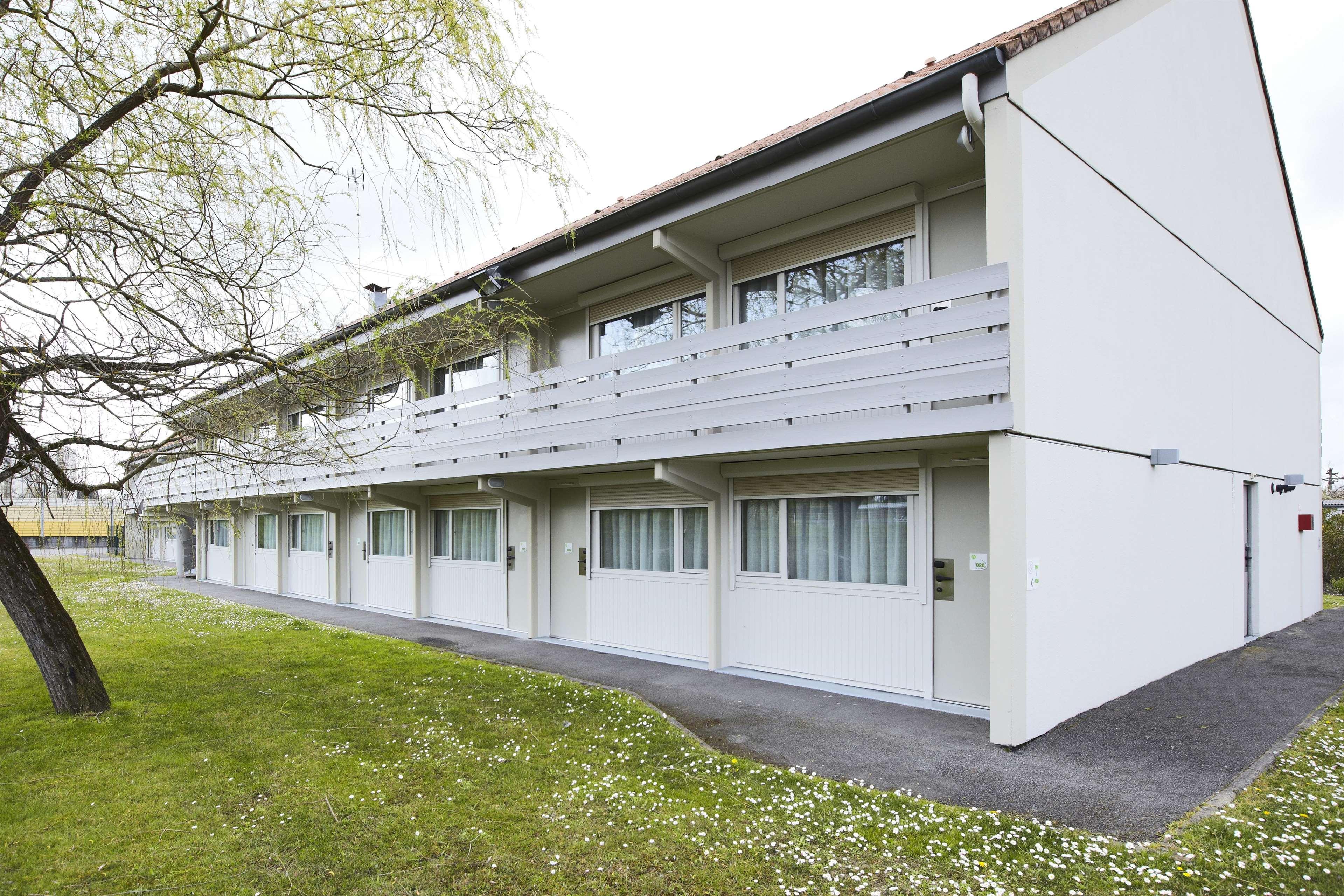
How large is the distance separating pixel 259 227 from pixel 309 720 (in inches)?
180

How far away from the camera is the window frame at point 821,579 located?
25.5 feet

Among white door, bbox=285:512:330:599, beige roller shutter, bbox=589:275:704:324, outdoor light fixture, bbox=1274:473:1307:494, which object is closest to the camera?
beige roller shutter, bbox=589:275:704:324

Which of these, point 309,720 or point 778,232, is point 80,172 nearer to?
point 309,720

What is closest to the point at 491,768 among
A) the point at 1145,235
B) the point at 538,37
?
the point at 538,37

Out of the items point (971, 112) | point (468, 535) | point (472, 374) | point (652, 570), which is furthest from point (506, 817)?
point (472, 374)

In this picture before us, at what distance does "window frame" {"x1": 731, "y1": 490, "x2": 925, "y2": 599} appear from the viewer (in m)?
7.78

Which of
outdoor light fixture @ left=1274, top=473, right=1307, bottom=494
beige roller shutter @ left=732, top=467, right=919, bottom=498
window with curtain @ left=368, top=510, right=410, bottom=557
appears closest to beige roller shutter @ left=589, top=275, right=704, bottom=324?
beige roller shutter @ left=732, top=467, right=919, bottom=498

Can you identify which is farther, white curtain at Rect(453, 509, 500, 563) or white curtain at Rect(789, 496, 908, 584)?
white curtain at Rect(453, 509, 500, 563)

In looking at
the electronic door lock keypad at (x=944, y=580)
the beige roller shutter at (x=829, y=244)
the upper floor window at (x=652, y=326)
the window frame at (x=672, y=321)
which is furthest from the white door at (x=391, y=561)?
the electronic door lock keypad at (x=944, y=580)

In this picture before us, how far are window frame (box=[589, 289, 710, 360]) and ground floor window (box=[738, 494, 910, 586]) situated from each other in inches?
87.2

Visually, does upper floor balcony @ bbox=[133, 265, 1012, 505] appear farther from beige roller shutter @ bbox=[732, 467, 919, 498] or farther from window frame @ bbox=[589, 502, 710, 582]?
window frame @ bbox=[589, 502, 710, 582]

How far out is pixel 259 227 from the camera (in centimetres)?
506

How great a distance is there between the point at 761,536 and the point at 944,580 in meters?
2.43

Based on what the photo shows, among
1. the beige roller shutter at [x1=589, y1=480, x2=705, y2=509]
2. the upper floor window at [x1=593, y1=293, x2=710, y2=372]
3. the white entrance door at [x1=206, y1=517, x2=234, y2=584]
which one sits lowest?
the white entrance door at [x1=206, y1=517, x2=234, y2=584]
